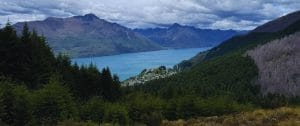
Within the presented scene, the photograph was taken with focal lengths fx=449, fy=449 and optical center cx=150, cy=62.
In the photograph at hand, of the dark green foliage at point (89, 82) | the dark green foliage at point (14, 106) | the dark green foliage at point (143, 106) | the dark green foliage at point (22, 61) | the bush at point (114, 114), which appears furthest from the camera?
the dark green foliage at point (89, 82)

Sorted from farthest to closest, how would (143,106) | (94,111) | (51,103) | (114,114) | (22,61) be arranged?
(22,61)
(143,106)
(94,111)
(114,114)
(51,103)

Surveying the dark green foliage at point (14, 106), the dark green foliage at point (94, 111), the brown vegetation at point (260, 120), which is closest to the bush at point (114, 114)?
the dark green foliage at point (94, 111)

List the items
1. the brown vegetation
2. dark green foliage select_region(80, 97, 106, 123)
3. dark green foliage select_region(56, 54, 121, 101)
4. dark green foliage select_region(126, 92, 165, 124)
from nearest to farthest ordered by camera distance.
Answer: the brown vegetation, dark green foliage select_region(80, 97, 106, 123), dark green foliage select_region(126, 92, 165, 124), dark green foliage select_region(56, 54, 121, 101)

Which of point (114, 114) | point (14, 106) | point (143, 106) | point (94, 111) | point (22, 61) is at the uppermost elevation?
point (22, 61)

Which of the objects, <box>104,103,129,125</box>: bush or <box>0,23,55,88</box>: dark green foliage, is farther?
<box>0,23,55,88</box>: dark green foliage

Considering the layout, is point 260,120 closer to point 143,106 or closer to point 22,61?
point 143,106

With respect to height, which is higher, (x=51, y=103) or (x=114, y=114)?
(x=51, y=103)

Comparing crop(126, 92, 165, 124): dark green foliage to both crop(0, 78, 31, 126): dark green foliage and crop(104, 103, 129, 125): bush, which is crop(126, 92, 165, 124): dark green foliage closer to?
crop(104, 103, 129, 125): bush

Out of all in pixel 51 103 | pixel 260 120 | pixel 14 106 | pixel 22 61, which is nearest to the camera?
pixel 260 120

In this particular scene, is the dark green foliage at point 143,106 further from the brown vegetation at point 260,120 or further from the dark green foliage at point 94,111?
the brown vegetation at point 260,120

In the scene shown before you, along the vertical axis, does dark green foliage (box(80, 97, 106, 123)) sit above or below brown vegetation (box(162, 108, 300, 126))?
below

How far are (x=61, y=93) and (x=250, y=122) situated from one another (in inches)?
615

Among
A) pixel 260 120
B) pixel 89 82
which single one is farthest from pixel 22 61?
pixel 260 120

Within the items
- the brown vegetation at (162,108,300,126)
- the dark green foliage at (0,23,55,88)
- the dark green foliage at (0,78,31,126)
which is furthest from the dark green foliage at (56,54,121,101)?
the brown vegetation at (162,108,300,126)
